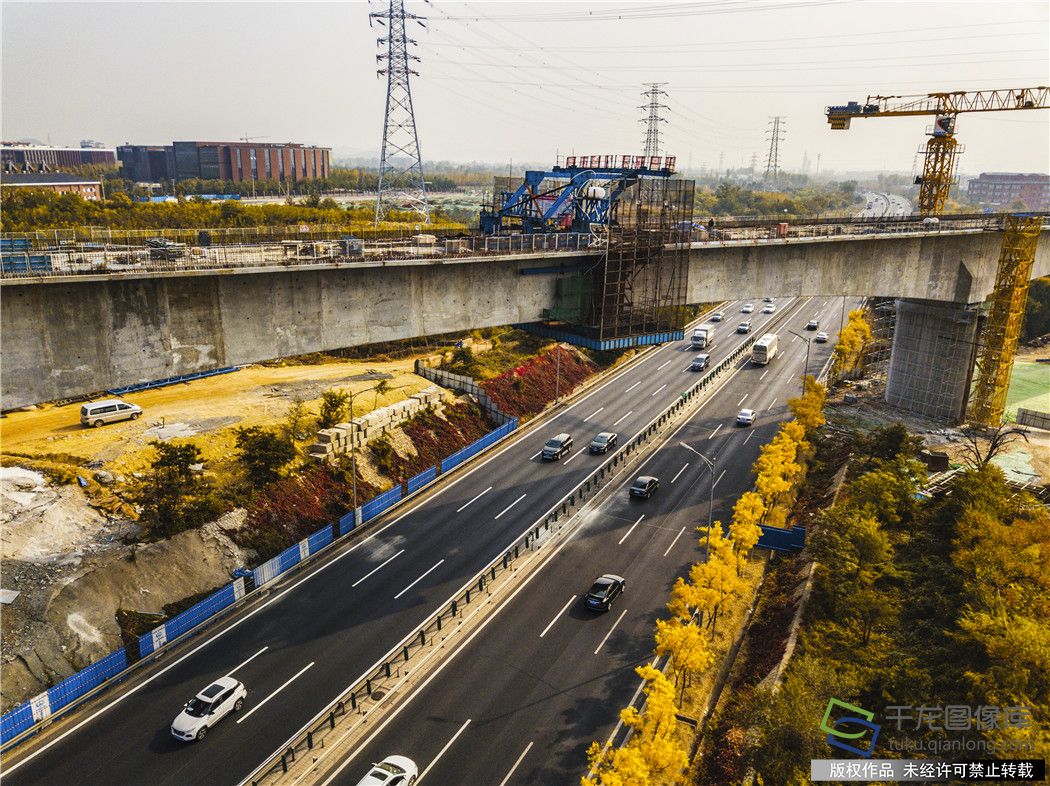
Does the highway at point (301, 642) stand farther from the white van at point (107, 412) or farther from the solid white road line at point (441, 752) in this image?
the white van at point (107, 412)

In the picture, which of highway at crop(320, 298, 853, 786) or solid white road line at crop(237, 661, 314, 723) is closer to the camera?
highway at crop(320, 298, 853, 786)

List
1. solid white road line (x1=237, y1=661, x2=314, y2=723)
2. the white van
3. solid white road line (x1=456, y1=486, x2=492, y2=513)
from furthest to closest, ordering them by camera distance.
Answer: solid white road line (x1=456, y1=486, x2=492, y2=513)
the white van
solid white road line (x1=237, y1=661, x2=314, y2=723)

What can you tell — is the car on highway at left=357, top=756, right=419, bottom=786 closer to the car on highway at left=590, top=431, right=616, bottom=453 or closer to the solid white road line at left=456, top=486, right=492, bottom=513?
the solid white road line at left=456, top=486, right=492, bottom=513

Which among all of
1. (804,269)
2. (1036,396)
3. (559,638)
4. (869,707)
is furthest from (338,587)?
(1036,396)

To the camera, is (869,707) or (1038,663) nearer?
(1038,663)

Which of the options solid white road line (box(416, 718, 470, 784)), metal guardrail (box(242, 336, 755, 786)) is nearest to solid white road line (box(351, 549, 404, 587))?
metal guardrail (box(242, 336, 755, 786))

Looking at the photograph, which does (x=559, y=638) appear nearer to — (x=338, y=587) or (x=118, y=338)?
(x=338, y=587)
